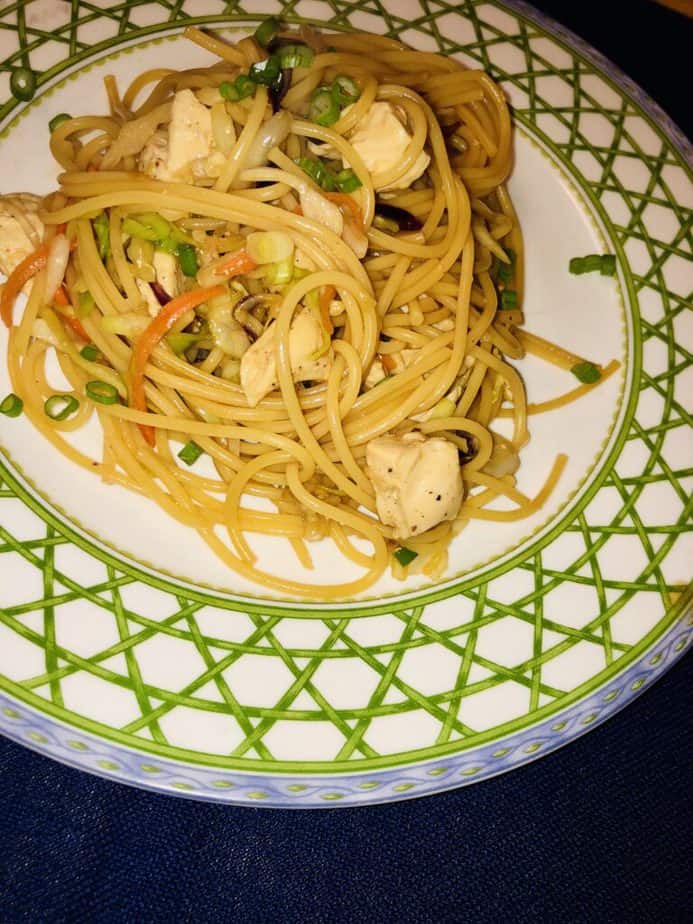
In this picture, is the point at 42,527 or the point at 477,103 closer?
the point at 42,527

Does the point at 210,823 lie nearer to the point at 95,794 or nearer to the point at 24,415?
the point at 95,794

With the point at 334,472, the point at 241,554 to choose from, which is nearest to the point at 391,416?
the point at 334,472

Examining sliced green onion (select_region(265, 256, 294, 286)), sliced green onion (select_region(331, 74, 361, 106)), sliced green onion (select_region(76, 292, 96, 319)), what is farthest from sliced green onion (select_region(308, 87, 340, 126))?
sliced green onion (select_region(76, 292, 96, 319))

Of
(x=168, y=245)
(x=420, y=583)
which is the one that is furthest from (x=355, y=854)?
(x=168, y=245)

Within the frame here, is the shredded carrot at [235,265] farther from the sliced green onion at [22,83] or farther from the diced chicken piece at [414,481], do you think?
the sliced green onion at [22,83]

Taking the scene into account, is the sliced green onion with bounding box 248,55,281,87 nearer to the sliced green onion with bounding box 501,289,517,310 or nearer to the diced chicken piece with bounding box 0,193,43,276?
the diced chicken piece with bounding box 0,193,43,276
